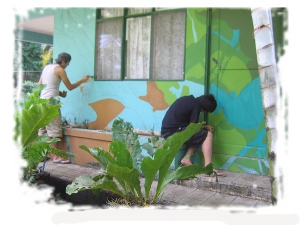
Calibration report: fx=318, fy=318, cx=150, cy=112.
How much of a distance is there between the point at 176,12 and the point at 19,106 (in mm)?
2888

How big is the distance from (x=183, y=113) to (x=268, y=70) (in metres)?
2.15

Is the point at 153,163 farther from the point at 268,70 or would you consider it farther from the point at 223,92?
the point at 223,92

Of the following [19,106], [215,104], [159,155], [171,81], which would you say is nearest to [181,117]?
[215,104]

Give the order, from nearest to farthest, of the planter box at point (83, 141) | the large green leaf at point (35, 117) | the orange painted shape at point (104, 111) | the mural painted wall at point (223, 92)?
the large green leaf at point (35, 117) < the mural painted wall at point (223, 92) < the planter box at point (83, 141) < the orange painted shape at point (104, 111)

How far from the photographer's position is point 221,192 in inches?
160

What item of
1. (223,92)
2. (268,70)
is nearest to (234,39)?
(223,92)

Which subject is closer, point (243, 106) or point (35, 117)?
point (35, 117)

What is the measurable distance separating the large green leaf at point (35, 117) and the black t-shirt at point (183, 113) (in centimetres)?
165

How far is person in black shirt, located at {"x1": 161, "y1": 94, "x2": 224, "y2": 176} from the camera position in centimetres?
445

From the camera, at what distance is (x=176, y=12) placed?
524 cm

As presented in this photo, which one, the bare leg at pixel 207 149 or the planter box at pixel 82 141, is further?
the planter box at pixel 82 141

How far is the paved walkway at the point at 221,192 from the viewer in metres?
3.68

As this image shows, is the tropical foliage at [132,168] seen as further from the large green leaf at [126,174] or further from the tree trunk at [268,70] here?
the tree trunk at [268,70]

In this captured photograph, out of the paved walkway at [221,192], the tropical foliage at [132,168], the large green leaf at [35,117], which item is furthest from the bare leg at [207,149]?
the large green leaf at [35,117]
